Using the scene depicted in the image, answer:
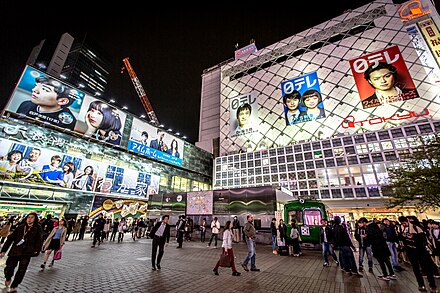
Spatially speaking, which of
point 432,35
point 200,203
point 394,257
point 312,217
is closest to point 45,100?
point 200,203

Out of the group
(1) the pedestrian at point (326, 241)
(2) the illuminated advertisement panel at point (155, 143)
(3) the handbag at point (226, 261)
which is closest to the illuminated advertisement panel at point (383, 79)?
(2) the illuminated advertisement panel at point (155, 143)

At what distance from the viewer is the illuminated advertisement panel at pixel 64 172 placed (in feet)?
72.7

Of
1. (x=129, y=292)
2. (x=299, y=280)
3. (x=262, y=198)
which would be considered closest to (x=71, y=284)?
(x=129, y=292)

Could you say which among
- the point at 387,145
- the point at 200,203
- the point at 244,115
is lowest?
the point at 200,203

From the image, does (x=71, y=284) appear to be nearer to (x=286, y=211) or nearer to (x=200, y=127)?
(x=286, y=211)

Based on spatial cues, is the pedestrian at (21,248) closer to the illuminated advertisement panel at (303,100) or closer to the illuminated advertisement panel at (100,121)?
the illuminated advertisement panel at (100,121)

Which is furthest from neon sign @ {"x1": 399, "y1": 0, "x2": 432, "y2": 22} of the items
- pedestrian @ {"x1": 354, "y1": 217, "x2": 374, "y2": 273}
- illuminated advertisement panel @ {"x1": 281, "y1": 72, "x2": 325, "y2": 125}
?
pedestrian @ {"x1": 354, "y1": 217, "x2": 374, "y2": 273}

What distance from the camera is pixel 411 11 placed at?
4088cm

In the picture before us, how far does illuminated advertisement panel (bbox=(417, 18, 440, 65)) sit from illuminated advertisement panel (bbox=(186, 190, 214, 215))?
44767 mm

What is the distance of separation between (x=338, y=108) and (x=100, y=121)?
1892 inches

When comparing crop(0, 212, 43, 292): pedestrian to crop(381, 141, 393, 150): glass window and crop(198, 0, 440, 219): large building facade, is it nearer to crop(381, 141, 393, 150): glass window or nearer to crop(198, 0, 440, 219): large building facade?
crop(198, 0, 440, 219): large building facade

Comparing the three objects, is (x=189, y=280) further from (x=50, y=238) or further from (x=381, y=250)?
(x=381, y=250)

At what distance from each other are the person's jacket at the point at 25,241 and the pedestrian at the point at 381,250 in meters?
9.59

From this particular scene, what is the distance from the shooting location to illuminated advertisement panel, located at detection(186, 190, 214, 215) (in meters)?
21.1
